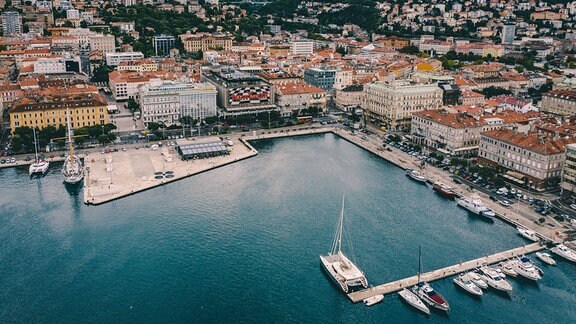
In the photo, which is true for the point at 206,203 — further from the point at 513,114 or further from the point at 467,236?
the point at 513,114

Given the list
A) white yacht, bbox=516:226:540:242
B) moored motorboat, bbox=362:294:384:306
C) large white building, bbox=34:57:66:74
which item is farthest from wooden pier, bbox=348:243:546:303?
large white building, bbox=34:57:66:74

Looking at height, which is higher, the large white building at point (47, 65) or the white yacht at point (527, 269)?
the large white building at point (47, 65)

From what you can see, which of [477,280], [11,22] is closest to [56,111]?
[477,280]

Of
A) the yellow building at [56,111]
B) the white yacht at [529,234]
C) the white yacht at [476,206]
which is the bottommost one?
the white yacht at [529,234]

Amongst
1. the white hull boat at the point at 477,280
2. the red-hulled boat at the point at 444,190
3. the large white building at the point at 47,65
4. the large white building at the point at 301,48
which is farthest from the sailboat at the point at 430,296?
the large white building at the point at 301,48

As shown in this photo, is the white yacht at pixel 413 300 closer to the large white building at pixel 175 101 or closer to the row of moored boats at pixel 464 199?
the row of moored boats at pixel 464 199

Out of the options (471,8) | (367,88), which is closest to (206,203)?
(367,88)
